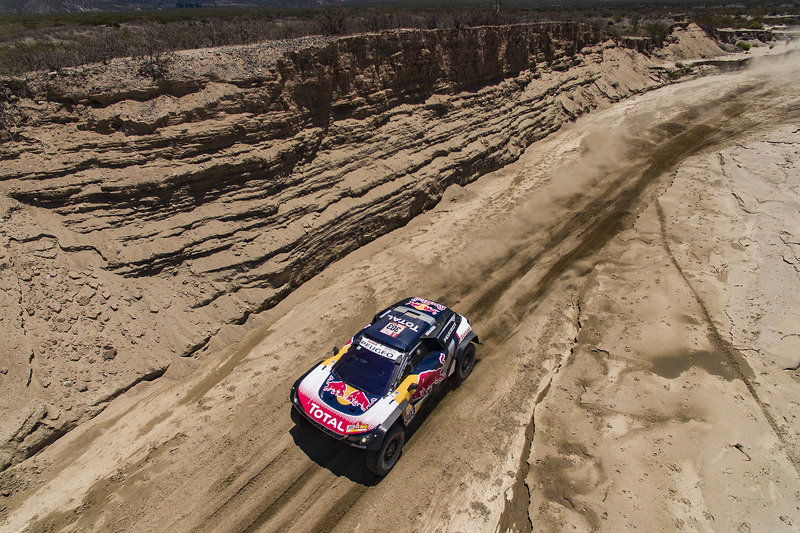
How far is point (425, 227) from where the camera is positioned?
44.9ft

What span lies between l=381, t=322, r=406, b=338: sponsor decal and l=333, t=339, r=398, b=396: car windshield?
458 mm

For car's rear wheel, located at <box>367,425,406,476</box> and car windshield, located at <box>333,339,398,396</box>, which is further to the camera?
A: car windshield, located at <box>333,339,398,396</box>

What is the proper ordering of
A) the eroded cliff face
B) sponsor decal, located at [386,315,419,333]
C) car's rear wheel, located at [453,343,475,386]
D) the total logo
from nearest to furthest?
the total logo < sponsor decal, located at [386,315,419,333] < the eroded cliff face < car's rear wheel, located at [453,343,475,386]

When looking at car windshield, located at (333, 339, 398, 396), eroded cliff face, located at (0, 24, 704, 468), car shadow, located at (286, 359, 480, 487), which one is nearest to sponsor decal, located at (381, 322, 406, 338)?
car windshield, located at (333, 339, 398, 396)

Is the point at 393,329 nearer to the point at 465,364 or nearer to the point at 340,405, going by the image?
the point at 340,405

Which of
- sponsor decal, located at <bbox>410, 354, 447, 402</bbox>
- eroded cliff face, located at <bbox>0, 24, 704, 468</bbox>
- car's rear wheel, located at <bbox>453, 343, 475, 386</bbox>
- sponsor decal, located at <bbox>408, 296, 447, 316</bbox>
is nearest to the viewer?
sponsor decal, located at <bbox>410, 354, 447, 402</bbox>

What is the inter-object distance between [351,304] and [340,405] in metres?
4.02

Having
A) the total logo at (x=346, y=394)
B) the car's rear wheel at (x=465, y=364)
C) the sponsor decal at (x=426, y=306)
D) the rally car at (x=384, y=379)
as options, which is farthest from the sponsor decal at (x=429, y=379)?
the sponsor decal at (x=426, y=306)

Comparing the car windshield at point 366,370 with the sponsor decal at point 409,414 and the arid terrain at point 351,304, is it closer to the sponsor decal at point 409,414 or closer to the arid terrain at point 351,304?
the sponsor decal at point 409,414

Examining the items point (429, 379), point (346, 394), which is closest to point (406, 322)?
point (429, 379)

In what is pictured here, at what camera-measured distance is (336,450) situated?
7.11 meters

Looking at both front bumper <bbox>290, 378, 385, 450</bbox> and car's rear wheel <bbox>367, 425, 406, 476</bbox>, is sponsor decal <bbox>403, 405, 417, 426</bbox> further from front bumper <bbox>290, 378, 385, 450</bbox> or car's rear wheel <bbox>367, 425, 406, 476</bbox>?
front bumper <bbox>290, 378, 385, 450</bbox>

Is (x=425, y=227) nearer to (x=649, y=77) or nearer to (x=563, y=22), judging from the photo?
(x=563, y=22)

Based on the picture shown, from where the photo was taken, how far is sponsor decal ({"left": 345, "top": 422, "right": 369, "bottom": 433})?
629 cm
